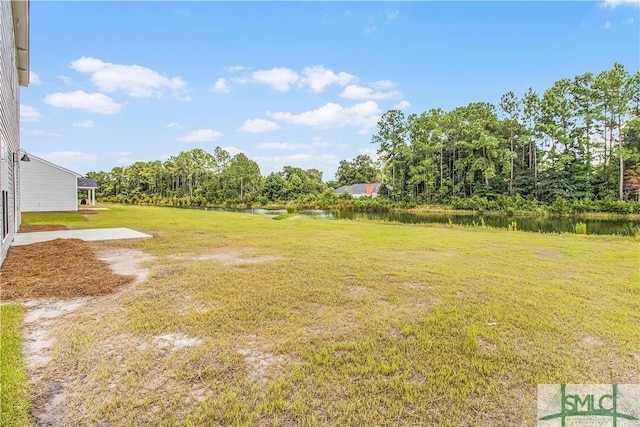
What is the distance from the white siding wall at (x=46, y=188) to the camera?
18.2m

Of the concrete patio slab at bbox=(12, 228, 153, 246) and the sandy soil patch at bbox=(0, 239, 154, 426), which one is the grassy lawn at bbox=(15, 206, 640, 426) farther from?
the concrete patio slab at bbox=(12, 228, 153, 246)

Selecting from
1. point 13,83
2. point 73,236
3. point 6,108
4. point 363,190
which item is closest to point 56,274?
point 6,108

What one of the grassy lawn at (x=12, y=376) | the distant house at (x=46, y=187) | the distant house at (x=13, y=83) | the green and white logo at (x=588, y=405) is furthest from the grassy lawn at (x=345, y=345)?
the distant house at (x=46, y=187)

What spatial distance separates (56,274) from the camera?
4.92 meters

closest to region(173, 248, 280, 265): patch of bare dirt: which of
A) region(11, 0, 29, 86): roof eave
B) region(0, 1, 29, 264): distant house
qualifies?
region(0, 1, 29, 264): distant house

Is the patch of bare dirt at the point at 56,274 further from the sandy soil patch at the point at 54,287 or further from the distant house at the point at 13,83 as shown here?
the distant house at the point at 13,83

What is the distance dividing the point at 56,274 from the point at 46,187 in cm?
1830

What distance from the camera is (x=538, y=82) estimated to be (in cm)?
3161

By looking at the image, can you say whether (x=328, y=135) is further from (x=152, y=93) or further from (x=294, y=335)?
(x=294, y=335)

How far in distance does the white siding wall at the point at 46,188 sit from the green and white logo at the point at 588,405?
2289 cm

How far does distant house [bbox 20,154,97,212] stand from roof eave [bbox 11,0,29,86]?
843cm

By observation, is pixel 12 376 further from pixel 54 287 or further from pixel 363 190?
Result: pixel 363 190

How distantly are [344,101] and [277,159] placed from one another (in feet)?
86.0

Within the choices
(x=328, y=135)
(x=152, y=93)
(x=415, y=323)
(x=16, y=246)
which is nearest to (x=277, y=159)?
(x=328, y=135)
